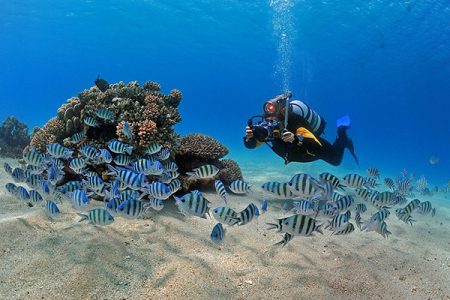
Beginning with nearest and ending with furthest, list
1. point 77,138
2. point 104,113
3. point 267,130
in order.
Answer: point 267,130 → point 104,113 → point 77,138

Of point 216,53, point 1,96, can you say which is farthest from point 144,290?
point 1,96

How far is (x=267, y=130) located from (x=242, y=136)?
19.6 metres

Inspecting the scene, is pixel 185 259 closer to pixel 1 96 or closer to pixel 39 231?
pixel 39 231

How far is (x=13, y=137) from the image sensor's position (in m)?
14.3

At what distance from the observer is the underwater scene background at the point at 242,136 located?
172 inches

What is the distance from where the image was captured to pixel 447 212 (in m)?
11.9

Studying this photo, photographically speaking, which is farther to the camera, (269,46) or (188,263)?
(269,46)

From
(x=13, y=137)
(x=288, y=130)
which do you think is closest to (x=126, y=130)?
(x=288, y=130)

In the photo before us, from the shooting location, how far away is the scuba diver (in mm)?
6711

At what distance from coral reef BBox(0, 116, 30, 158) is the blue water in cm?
1684

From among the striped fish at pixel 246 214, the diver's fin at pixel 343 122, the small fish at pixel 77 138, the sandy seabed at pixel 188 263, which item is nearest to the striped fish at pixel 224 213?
the striped fish at pixel 246 214

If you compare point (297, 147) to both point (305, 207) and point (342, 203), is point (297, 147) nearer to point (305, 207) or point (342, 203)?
point (342, 203)

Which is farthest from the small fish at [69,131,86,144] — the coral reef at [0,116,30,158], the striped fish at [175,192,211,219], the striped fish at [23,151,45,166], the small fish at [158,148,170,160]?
the coral reef at [0,116,30,158]

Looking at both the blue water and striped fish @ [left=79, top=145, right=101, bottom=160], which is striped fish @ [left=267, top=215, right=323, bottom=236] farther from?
the blue water
